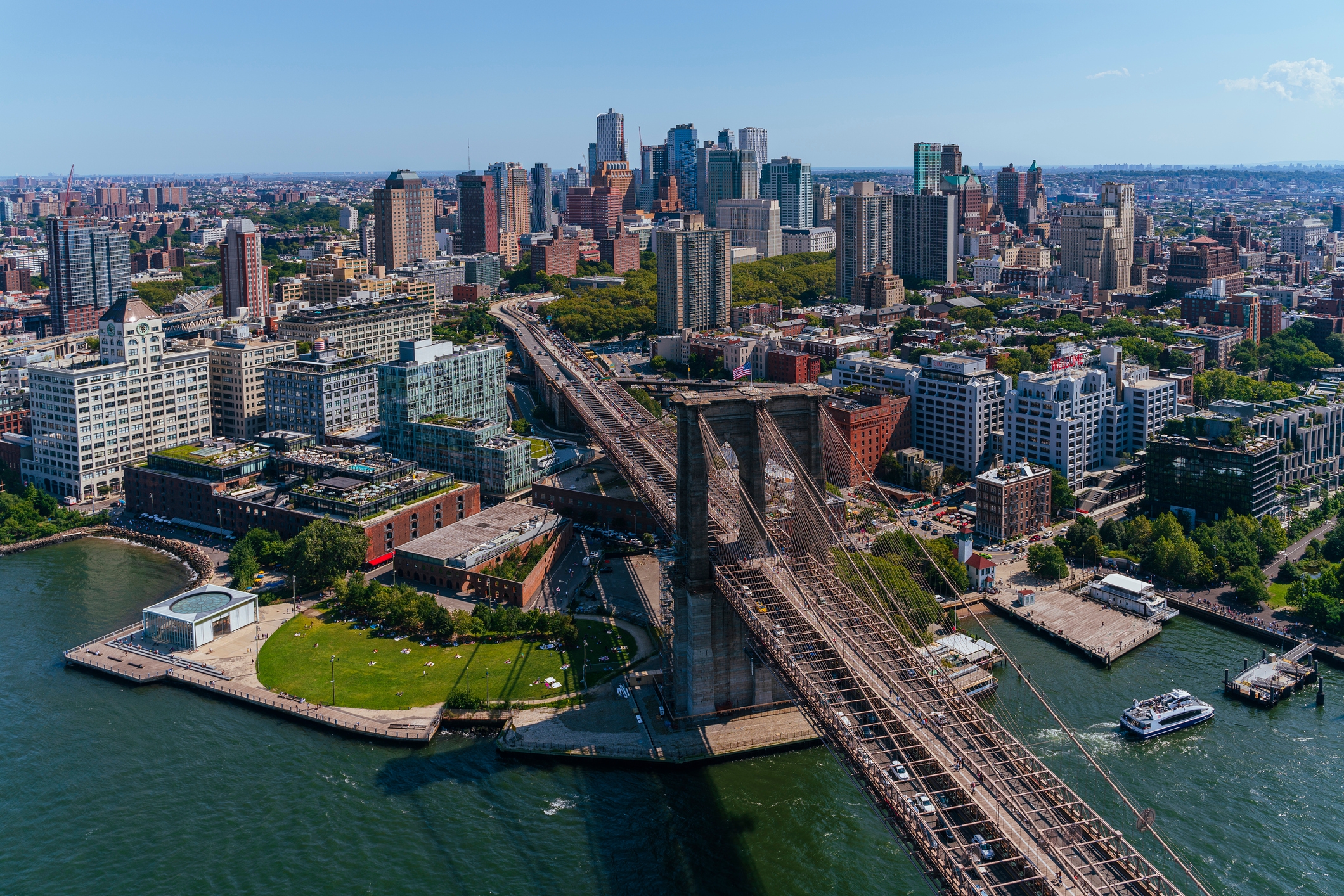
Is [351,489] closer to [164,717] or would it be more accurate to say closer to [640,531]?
[640,531]

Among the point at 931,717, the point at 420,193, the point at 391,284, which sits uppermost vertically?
the point at 420,193

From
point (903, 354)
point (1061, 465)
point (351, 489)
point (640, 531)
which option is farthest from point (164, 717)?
point (903, 354)

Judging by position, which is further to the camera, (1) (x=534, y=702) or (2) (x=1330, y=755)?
(1) (x=534, y=702)

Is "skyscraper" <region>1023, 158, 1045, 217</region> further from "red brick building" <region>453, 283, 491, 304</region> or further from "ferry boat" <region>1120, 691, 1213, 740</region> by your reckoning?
"ferry boat" <region>1120, 691, 1213, 740</region>

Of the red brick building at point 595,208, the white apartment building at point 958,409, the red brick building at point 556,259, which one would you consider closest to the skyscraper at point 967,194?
the red brick building at point 595,208

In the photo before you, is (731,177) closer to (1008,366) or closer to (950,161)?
(950,161)

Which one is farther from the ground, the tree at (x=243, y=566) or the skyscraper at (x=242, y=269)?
the skyscraper at (x=242, y=269)

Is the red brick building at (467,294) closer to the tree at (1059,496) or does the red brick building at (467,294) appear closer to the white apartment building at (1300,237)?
the tree at (1059,496)

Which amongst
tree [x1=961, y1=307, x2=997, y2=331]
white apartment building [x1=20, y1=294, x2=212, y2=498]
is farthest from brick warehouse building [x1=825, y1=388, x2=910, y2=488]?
tree [x1=961, y1=307, x2=997, y2=331]
